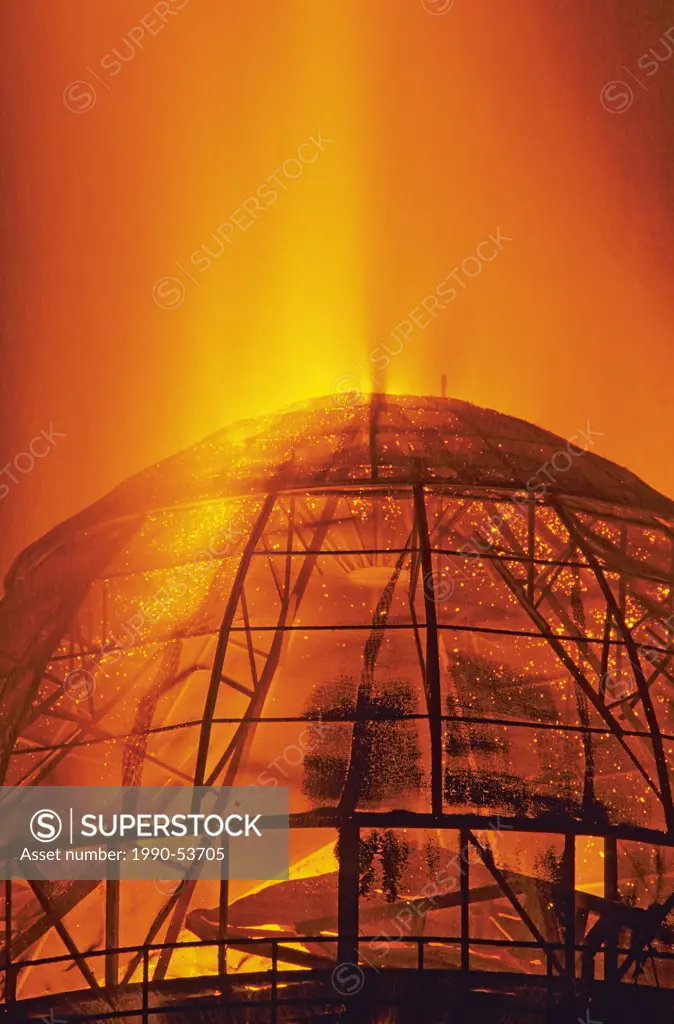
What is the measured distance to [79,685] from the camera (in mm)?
20422

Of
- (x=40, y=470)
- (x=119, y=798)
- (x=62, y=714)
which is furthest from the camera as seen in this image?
(x=40, y=470)

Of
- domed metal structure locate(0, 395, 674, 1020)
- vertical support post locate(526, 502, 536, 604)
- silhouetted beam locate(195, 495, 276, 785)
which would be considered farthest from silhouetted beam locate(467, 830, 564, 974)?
vertical support post locate(526, 502, 536, 604)

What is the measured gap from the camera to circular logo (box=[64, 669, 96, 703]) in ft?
66.7

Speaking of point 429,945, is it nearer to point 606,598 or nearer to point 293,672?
point 293,672

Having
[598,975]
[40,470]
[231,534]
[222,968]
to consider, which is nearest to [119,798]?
[222,968]

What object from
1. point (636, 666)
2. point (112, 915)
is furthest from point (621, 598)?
point (112, 915)

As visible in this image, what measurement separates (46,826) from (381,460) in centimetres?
730

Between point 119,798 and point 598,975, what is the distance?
6875 millimetres

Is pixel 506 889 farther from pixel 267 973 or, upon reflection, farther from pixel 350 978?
pixel 267 973

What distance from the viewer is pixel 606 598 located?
19.2 metres

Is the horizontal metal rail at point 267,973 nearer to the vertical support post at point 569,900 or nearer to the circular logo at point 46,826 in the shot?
the vertical support post at point 569,900

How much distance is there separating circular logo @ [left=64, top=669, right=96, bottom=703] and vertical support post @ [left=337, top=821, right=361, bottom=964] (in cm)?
549

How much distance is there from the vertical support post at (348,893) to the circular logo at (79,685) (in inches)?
216

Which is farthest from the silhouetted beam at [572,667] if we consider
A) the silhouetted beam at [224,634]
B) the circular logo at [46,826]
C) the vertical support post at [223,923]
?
the circular logo at [46,826]
